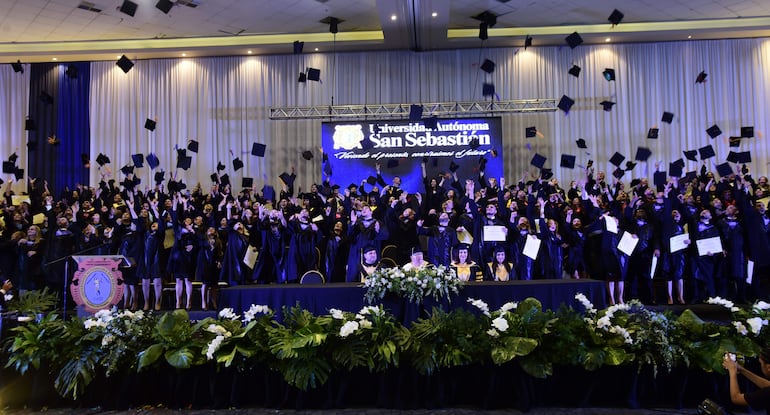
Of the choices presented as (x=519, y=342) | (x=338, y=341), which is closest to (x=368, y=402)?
Result: (x=338, y=341)

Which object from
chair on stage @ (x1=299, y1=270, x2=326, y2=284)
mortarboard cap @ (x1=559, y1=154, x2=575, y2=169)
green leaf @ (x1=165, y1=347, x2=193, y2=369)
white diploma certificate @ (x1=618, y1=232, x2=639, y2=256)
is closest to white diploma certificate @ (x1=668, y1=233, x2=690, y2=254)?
white diploma certificate @ (x1=618, y1=232, x2=639, y2=256)

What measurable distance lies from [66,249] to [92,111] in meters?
5.25

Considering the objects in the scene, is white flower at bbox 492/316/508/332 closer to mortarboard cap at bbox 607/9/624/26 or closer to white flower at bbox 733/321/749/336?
white flower at bbox 733/321/749/336

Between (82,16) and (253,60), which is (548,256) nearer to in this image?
(253,60)

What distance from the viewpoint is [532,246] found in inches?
289

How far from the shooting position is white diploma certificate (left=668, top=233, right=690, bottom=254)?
749 centimetres

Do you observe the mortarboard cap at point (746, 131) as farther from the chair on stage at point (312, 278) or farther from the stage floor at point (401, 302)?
the chair on stage at point (312, 278)

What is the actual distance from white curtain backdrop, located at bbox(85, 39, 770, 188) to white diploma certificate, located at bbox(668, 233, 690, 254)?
4.19 m

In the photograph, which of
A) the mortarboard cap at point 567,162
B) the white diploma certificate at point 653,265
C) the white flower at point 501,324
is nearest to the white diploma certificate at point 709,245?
the white diploma certificate at point 653,265

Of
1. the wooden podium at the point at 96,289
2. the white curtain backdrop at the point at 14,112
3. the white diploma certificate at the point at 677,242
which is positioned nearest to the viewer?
the wooden podium at the point at 96,289

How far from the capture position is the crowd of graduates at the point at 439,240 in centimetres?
764

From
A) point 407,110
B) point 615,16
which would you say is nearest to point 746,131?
point 615,16

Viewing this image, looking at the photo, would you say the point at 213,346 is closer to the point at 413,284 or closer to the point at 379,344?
the point at 379,344

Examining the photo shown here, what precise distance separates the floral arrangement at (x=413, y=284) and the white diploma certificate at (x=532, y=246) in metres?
2.22
